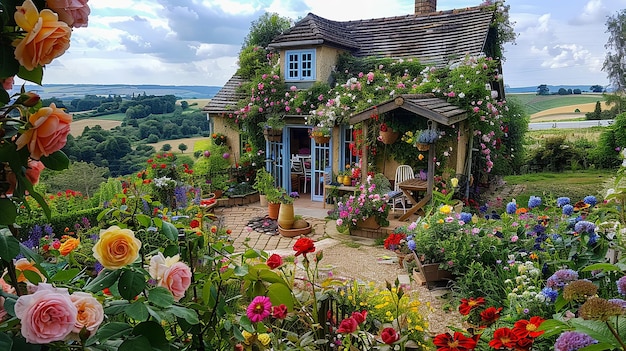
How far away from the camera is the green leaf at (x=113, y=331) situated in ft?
3.85

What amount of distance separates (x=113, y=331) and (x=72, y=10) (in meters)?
0.84

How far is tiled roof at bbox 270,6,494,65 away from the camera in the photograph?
33.3 ft

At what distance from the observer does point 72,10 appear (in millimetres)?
1085

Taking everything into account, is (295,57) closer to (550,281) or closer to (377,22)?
(377,22)

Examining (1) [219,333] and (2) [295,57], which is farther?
(2) [295,57]

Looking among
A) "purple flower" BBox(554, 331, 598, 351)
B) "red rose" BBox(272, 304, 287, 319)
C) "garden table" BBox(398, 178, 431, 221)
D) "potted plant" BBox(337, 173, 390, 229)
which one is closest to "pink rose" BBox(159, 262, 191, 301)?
"red rose" BBox(272, 304, 287, 319)

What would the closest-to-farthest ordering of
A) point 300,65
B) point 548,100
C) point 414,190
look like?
point 414,190, point 300,65, point 548,100

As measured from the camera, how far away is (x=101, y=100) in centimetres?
803

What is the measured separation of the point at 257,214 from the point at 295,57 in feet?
13.5

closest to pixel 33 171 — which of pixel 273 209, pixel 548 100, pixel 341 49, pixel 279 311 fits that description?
pixel 279 311

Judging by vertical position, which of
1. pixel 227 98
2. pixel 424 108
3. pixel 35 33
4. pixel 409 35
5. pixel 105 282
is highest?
pixel 409 35


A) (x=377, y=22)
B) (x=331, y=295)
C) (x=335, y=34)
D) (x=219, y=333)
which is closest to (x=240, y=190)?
(x=335, y=34)

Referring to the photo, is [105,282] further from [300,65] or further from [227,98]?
[227,98]

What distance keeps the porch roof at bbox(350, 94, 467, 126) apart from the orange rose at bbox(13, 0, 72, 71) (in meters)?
6.94
